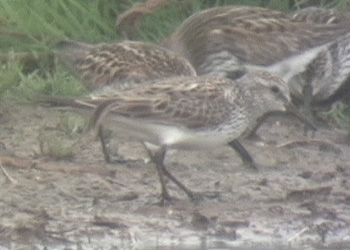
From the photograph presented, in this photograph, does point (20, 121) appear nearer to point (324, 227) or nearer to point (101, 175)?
point (101, 175)

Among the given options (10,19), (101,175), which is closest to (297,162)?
(101,175)

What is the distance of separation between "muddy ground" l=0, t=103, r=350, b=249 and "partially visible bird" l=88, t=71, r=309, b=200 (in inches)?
12.2

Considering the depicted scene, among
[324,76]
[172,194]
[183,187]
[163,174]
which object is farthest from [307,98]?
[163,174]

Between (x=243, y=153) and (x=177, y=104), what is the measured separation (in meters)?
0.97

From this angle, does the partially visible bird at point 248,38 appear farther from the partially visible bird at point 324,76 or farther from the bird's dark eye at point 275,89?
the bird's dark eye at point 275,89

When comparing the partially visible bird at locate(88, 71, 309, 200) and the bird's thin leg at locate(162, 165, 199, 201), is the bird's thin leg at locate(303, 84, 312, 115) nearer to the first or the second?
the partially visible bird at locate(88, 71, 309, 200)

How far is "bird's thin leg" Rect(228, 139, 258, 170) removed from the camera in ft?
29.0

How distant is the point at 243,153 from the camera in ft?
29.0

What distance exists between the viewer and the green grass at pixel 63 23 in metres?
10.7

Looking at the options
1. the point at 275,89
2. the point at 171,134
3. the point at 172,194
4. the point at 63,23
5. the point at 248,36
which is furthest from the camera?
the point at 63,23

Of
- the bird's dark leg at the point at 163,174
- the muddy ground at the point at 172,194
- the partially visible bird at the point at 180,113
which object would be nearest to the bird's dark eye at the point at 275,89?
the partially visible bird at the point at 180,113

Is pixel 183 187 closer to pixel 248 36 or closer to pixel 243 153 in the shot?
pixel 243 153

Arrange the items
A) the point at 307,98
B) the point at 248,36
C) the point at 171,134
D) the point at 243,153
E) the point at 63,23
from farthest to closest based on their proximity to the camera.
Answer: the point at 63,23
the point at 307,98
the point at 248,36
the point at 243,153
the point at 171,134

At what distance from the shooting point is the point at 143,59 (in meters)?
8.91
